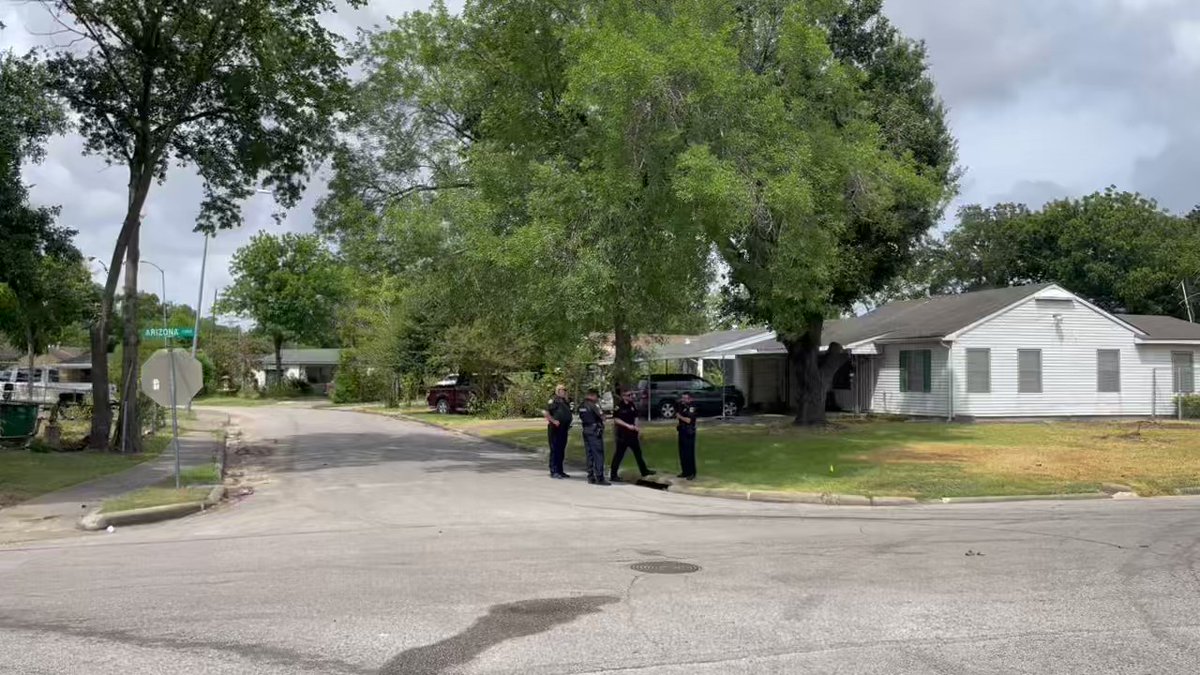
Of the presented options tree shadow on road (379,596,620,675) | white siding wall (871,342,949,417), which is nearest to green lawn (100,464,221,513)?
tree shadow on road (379,596,620,675)

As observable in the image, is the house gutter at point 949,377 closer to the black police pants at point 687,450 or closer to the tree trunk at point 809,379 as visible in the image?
the tree trunk at point 809,379

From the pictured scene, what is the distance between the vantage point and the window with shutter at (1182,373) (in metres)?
32.8

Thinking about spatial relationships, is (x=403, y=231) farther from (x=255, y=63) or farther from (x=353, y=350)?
(x=353, y=350)

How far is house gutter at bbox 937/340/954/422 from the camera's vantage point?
99.5 ft

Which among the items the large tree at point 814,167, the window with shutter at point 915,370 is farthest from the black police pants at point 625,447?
the window with shutter at point 915,370

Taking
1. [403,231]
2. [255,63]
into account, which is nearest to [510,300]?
[403,231]

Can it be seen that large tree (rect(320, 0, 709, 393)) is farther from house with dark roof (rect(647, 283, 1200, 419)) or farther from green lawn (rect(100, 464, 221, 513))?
house with dark roof (rect(647, 283, 1200, 419))

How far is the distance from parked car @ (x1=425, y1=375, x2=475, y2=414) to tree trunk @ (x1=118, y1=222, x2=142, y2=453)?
19.0 meters

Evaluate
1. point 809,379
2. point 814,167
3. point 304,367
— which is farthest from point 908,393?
point 304,367

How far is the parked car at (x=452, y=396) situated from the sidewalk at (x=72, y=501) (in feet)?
62.7

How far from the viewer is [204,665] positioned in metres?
5.68

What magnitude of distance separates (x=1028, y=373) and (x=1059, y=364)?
119 cm

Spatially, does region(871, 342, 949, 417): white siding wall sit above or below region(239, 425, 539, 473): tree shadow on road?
above

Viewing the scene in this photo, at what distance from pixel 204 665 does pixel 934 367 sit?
28776 millimetres
